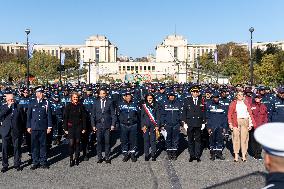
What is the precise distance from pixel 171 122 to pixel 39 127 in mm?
3381

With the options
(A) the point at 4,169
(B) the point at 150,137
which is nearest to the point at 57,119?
(B) the point at 150,137

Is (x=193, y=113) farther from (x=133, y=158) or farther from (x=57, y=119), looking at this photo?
(x=57, y=119)

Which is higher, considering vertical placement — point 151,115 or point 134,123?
point 151,115

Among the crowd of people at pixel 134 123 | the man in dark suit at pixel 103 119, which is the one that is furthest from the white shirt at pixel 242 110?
the man in dark suit at pixel 103 119

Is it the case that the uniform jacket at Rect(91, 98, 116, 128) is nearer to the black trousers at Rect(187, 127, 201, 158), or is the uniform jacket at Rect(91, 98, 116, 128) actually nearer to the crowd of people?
the crowd of people

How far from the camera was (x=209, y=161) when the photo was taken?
37.3 ft

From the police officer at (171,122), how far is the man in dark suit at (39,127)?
117 inches

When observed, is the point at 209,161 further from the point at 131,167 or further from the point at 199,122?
the point at 131,167

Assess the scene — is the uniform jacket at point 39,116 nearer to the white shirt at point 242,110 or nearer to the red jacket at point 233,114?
the red jacket at point 233,114

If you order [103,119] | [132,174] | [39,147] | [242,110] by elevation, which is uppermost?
[242,110]

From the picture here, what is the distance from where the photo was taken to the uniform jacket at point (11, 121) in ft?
34.3

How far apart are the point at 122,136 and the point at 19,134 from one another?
8.43 ft

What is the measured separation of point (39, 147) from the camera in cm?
1084

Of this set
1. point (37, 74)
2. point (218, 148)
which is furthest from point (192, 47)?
point (218, 148)
